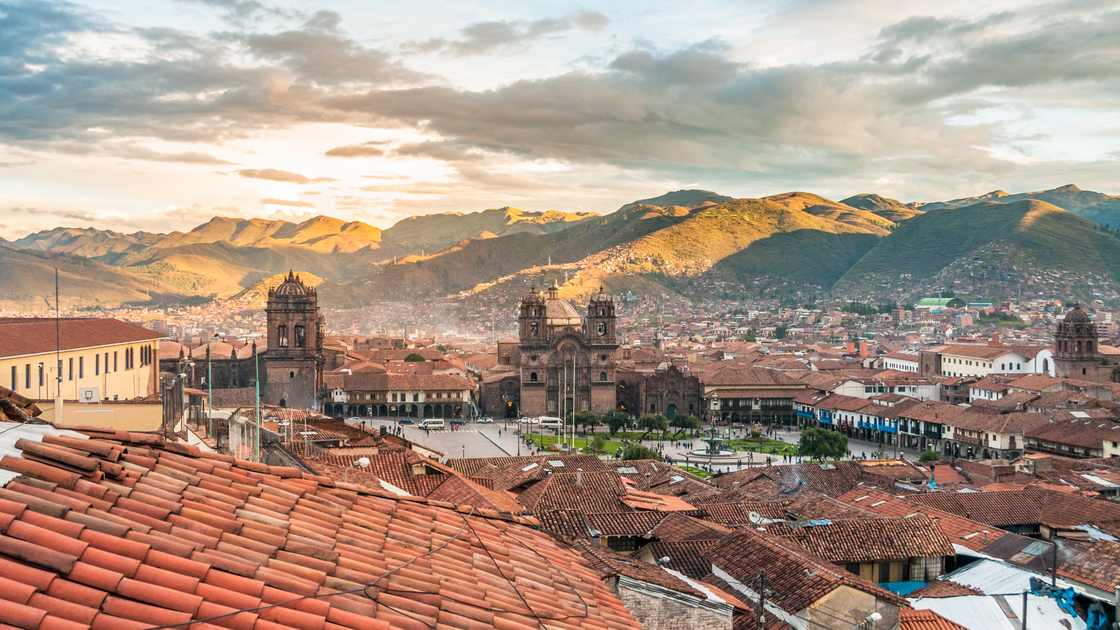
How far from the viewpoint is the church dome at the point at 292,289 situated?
6222cm

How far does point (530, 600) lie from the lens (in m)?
5.38

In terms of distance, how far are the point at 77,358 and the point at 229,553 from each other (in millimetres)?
21596

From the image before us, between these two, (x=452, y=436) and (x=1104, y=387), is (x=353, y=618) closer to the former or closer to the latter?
(x=452, y=436)

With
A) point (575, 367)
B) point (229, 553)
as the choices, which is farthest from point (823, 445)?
point (229, 553)

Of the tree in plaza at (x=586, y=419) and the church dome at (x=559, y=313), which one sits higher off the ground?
the church dome at (x=559, y=313)

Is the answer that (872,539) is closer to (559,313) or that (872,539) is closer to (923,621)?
(923,621)

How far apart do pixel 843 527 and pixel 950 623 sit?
5.06 meters

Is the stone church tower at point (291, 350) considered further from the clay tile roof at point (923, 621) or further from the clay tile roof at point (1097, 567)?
the clay tile roof at point (923, 621)

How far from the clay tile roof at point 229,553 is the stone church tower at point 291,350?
57916 mm

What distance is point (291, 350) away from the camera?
62.0m

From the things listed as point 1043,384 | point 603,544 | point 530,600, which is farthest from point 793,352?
point 530,600

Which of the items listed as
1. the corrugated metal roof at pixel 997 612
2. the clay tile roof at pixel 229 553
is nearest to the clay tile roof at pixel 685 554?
the corrugated metal roof at pixel 997 612

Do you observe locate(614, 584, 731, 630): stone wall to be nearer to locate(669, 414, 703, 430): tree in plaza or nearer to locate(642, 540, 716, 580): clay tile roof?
locate(642, 540, 716, 580): clay tile roof

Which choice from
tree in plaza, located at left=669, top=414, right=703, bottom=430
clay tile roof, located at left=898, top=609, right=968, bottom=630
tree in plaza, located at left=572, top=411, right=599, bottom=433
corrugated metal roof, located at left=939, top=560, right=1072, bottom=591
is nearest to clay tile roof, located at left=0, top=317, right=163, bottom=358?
clay tile roof, located at left=898, top=609, right=968, bottom=630
